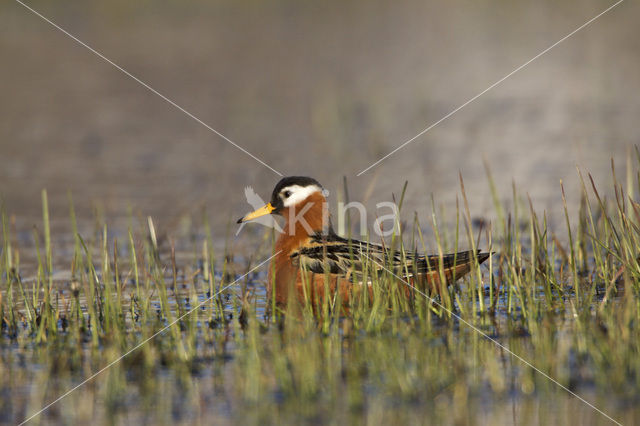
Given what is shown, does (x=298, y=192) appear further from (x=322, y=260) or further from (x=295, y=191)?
(x=322, y=260)

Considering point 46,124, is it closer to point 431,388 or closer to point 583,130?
point 583,130

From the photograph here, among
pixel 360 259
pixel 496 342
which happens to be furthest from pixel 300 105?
pixel 496 342

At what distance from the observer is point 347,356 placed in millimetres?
6789

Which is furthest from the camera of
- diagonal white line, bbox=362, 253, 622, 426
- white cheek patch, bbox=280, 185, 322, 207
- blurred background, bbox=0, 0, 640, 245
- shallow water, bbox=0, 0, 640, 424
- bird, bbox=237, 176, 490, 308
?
blurred background, bbox=0, 0, 640, 245

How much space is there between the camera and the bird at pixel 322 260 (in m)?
8.09

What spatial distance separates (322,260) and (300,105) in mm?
12587

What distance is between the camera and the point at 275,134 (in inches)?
721

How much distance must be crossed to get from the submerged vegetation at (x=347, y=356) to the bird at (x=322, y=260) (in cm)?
22

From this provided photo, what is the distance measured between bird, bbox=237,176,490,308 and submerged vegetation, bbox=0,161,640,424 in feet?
0.74

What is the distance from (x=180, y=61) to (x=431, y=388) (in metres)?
20.9

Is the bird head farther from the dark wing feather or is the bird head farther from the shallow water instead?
the shallow water

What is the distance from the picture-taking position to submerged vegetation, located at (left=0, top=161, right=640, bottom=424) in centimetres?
581

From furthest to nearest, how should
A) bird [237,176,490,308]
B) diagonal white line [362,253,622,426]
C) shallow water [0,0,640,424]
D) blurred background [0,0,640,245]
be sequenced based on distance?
blurred background [0,0,640,245], bird [237,176,490,308], shallow water [0,0,640,424], diagonal white line [362,253,622,426]

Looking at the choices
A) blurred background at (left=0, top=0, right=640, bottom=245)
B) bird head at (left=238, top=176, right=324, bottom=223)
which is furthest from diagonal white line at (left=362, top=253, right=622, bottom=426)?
bird head at (left=238, top=176, right=324, bottom=223)
